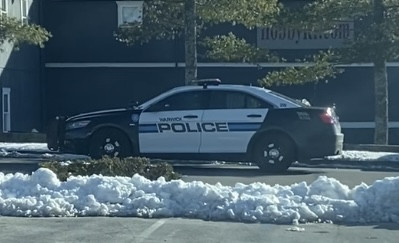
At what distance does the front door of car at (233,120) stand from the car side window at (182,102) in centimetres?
21

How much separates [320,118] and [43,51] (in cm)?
1897

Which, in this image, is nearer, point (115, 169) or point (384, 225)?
point (384, 225)

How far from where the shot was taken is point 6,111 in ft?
109

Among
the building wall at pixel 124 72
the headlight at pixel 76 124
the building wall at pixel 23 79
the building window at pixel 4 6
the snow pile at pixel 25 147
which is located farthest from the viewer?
the building wall at pixel 124 72

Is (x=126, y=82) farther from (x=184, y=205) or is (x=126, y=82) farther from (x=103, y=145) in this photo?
(x=184, y=205)

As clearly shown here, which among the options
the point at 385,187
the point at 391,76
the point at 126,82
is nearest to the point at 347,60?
the point at 391,76

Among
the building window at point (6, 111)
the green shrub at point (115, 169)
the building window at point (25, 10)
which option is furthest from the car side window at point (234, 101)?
the building window at point (25, 10)

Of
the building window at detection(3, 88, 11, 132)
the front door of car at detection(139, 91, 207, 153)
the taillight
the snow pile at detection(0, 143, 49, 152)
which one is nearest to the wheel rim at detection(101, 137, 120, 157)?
the front door of car at detection(139, 91, 207, 153)

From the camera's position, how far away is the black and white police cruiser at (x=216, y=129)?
63.4ft

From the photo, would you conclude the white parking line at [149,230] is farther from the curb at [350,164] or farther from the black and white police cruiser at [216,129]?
the curb at [350,164]

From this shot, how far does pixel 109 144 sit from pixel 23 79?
16.2 m

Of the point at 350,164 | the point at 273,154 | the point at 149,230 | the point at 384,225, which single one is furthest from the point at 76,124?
the point at 384,225

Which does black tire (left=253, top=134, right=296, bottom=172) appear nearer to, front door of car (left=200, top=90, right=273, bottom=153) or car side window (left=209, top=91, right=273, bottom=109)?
front door of car (left=200, top=90, right=273, bottom=153)

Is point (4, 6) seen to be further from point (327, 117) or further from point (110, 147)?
point (327, 117)
